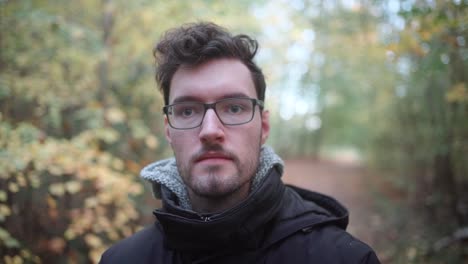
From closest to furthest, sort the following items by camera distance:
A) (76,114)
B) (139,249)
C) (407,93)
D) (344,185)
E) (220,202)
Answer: (220,202), (139,249), (76,114), (407,93), (344,185)

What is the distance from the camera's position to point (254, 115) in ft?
5.89

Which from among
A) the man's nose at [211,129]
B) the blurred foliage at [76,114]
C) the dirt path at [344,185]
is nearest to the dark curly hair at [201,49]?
the man's nose at [211,129]

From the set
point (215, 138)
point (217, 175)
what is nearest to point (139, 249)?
point (217, 175)

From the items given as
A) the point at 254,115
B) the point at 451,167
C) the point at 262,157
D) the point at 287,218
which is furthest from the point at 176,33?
the point at 451,167

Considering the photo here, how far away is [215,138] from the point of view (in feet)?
5.44

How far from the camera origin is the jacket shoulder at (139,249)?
1.78m

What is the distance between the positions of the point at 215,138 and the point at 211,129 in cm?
5

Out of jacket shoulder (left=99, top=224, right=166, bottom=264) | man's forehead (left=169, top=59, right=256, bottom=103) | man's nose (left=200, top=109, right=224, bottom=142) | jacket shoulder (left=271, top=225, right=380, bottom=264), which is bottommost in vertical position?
jacket shoulder (left=99, top=224, right=166, bottom=264)

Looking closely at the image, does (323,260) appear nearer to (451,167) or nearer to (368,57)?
(451,167)

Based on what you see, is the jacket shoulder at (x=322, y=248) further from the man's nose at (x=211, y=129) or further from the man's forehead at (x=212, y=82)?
the man's forehead at (x=212, y=82)

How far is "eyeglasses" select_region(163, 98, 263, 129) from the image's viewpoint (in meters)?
1.74

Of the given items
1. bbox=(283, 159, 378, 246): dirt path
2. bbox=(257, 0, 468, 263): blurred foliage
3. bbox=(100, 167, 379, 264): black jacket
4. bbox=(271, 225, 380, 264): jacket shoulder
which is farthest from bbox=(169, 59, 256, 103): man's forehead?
bbox=(283, 159, 378, 246): dirt path

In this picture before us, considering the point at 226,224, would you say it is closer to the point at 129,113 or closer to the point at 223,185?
the point at 223,185

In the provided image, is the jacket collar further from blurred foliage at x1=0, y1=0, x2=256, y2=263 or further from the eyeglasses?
blurred foliage at x1=0, y1=0, x2=256, y2=263
